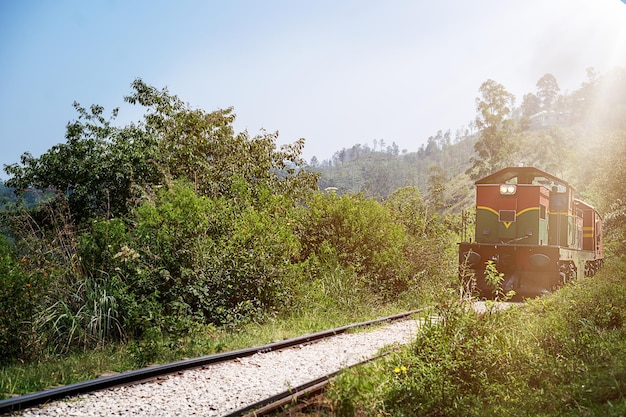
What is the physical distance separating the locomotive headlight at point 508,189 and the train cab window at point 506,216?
0.50 m

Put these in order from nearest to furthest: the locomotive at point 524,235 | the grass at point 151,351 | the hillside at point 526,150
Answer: the grass at point 151,351 < the locomotive at point 524,235 < the hillside at point 526,150

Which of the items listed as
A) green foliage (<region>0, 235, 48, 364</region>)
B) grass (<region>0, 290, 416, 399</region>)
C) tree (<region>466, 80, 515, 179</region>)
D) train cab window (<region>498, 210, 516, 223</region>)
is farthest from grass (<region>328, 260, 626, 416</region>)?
tree (<region>466, 80, 515, 179</region>)

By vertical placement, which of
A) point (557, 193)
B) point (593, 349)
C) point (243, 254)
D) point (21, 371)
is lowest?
point (21, 371)

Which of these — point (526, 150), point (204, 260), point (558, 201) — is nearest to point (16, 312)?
point (204, 260)

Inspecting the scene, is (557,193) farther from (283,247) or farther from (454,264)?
(283,247)

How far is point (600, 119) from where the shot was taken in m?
126

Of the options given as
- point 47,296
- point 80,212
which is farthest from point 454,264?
point 47,296

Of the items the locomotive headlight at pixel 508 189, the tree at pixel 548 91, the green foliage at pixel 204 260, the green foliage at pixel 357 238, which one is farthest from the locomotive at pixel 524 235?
the tree at pixel 548 91

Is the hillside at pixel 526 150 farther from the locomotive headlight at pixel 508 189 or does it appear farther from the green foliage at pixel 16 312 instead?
the green foliage at pixel 16 312

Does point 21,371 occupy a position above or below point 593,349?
below

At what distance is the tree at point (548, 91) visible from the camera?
13750 centimetres

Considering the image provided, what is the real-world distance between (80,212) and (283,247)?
779cm

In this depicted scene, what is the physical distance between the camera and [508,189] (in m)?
15.2

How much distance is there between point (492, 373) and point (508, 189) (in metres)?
9.80
